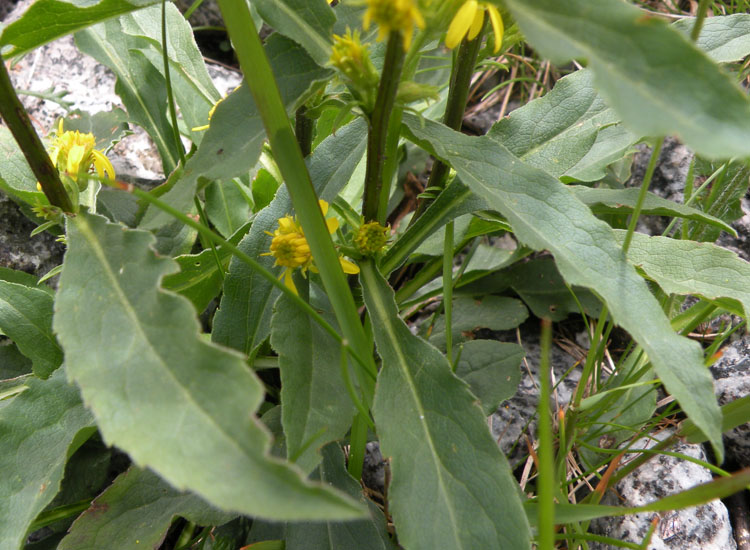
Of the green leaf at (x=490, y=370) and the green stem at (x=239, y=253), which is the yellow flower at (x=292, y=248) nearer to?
the green stem at (x=239, y=253)

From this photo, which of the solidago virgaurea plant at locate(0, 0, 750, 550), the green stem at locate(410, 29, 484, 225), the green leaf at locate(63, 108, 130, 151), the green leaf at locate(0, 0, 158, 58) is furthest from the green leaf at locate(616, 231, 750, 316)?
the green leaf at locate(63, 108, 130, 151)

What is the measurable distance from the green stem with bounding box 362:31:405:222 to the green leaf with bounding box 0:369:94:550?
754 mm

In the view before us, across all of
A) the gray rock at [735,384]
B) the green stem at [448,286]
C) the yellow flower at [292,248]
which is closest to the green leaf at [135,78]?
the yellow flower at [292,248]

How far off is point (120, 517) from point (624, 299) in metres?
1.12

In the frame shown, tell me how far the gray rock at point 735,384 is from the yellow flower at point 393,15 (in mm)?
1145

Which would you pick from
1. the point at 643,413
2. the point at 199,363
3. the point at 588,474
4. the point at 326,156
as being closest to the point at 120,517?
the point at 199,363

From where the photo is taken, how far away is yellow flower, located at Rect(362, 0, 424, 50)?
0.80 m

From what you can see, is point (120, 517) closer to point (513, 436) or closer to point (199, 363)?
point (199, 363)

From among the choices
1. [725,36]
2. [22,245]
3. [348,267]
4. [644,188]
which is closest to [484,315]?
[348,267]

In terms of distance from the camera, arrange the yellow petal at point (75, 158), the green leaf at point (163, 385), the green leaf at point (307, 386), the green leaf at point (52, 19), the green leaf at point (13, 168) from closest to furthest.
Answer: the green leaf at point (163, 385) → the green leaf at point (307, 386) → the green leaf at point (52, 19) → the yellow petal at point (75, 158) → the green leaf at point (13, 168)

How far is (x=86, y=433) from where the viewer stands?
4.02 ft

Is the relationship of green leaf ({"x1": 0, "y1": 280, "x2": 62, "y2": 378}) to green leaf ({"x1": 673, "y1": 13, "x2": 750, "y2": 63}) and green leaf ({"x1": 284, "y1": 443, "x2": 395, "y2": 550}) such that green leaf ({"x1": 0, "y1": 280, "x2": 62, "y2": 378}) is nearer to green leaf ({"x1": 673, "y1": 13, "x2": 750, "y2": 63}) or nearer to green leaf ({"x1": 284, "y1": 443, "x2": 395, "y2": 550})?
green leaf ({"x1": 284, "y1": 443, "x2": 395, "y2": 550})

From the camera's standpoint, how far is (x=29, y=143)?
1108 millimetres

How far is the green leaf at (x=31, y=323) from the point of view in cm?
140
